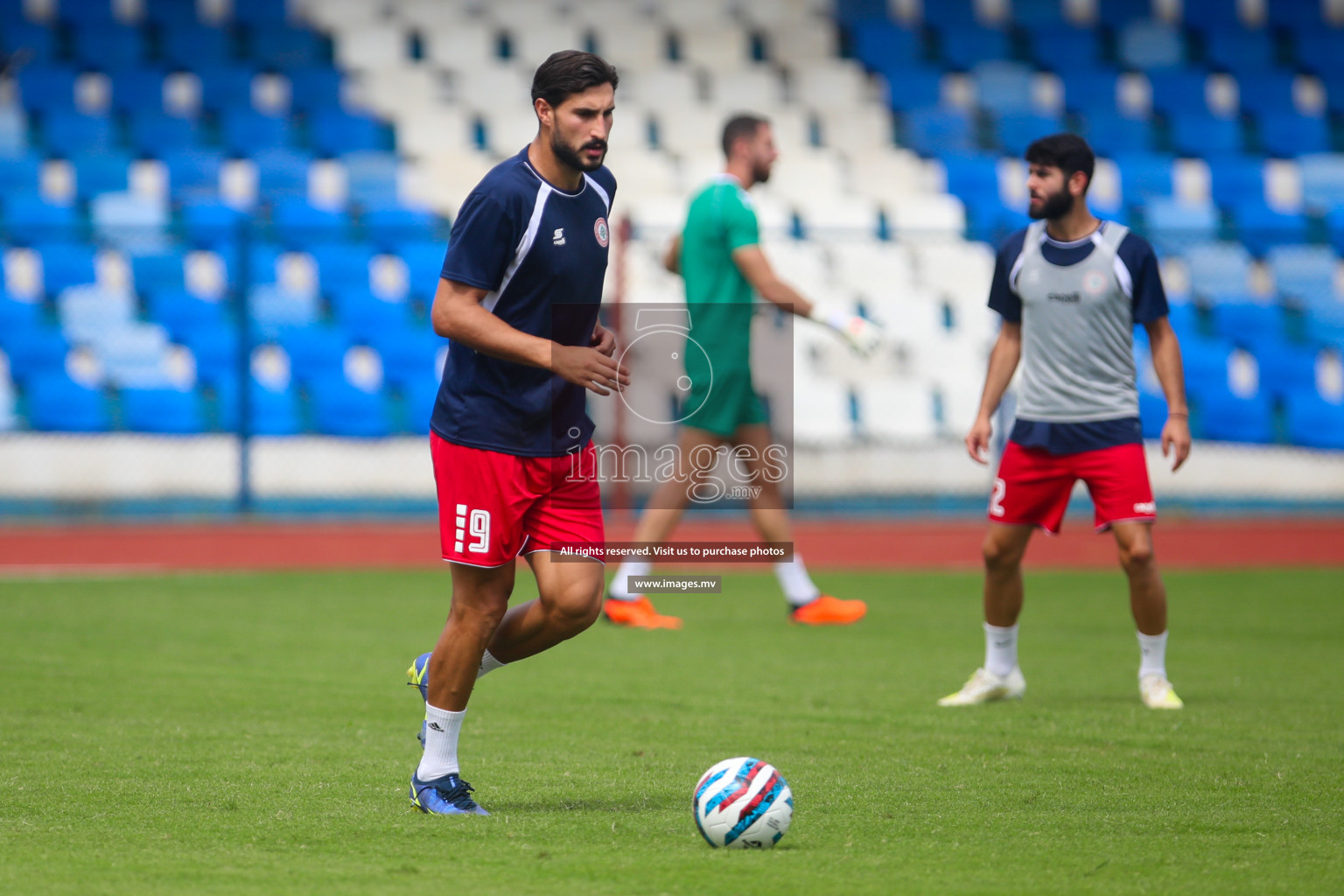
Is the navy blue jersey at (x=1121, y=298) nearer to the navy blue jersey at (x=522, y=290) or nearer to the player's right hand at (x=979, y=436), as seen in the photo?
the player's right hand at (x=979, y=436)

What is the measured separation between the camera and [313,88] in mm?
16359

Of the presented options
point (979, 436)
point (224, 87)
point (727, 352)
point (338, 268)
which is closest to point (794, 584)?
point (727, 352)

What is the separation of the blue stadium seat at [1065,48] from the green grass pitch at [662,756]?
32.4ft

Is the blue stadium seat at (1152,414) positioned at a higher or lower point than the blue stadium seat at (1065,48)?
lower

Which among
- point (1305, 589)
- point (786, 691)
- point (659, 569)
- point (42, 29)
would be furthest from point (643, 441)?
point (42, 29)

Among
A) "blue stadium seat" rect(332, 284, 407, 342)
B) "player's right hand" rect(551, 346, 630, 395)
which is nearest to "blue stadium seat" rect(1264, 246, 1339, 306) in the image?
"blue stadium seat" rect(332, 284, 407, 342)

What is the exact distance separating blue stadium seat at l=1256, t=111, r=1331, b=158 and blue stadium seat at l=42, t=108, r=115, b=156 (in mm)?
11947

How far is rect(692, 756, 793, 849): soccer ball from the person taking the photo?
3.83 meters

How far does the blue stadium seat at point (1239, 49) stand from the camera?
17625 mm

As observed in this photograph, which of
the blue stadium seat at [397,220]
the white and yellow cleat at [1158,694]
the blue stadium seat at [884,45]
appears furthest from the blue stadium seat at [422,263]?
the white and yellow cleat at [1158,694]

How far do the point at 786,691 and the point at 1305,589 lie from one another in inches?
219

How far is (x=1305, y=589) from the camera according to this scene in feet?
34.8

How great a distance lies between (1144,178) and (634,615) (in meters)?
9.95

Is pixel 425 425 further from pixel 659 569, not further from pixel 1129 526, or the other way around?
pixel 1129 526
